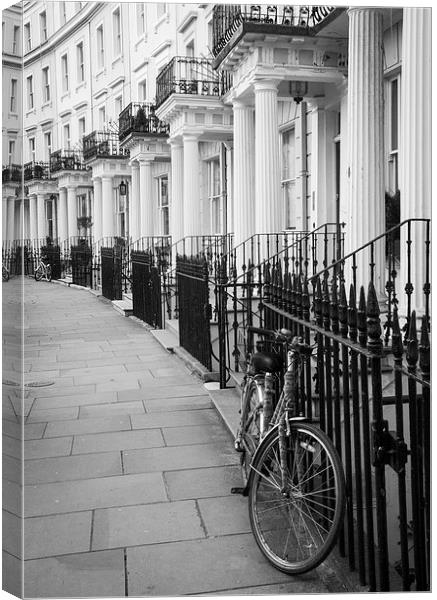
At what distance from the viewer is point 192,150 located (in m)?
13.9

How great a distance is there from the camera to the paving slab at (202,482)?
416cm

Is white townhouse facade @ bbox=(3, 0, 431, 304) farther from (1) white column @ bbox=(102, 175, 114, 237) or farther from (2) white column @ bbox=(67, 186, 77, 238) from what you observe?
(2) white column @ bbox=(67, 186, 77, 238)

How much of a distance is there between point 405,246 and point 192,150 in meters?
8.85

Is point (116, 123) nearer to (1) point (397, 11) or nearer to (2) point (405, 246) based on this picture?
(1) point (397, 11)

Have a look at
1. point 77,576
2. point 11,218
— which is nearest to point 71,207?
point 11,218

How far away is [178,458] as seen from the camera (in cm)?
482

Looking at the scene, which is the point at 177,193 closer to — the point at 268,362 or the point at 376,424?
the point at 268,362

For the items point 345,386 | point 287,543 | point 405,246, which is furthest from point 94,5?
point 405,246

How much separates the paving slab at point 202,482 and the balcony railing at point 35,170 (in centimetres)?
199

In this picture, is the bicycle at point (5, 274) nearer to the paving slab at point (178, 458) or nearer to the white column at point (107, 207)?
the paving slab at point (178, 458)

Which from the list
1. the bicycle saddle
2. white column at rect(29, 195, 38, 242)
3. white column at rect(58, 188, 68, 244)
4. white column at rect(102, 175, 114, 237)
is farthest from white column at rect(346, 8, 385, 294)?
white column at rect(102, 175, 114, 237)

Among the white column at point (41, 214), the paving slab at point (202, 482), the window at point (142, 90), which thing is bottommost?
the paving slab at point (202, 482)

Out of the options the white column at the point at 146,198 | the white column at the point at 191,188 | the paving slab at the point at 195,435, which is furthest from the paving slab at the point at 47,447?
the white column at the point at 146,198

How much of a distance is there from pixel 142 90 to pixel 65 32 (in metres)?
12.7
